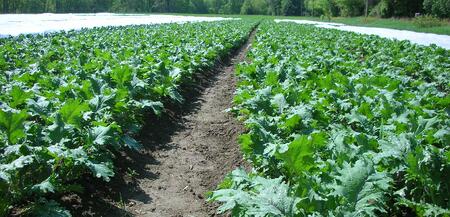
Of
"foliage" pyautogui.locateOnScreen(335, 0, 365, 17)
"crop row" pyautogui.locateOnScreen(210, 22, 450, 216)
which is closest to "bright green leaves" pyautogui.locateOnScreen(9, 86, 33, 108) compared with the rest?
"crop row" pyautogui.locateOnScreen(210, 22, 450, 216)

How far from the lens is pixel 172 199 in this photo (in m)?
4.57

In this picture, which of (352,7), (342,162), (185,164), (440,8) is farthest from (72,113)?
(352,7)

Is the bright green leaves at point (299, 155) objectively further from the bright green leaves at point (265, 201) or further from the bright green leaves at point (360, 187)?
the bright green leaves at point (360, 187)

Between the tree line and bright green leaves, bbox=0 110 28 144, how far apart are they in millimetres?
45313

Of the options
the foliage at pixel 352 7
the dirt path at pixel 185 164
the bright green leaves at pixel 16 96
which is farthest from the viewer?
the foliage at pixel 352 7

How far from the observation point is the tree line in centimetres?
5369

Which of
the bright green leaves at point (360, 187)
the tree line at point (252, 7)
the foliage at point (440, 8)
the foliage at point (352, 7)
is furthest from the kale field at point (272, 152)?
the foliage at point (352, 7)

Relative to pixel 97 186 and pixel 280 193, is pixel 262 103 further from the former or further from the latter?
pixel 280 193

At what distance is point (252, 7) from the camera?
120000 millimetres

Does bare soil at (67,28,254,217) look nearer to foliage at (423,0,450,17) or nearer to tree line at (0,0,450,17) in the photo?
foliage at (423,0,450,17)

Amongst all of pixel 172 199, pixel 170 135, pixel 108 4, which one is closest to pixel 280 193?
pixel 172 199

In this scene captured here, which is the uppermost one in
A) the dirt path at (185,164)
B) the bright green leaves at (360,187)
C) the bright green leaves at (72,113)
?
the bright green leaves at (72,113)

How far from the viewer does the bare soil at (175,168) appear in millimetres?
4270

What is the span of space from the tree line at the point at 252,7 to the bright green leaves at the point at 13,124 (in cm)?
4531
